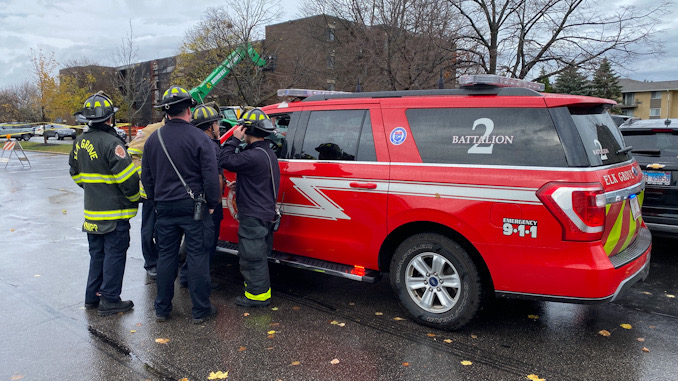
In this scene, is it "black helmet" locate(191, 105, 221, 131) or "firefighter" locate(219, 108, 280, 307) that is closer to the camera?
"firefighter" locate(219, 108, 280, 307)

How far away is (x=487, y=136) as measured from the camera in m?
3.88

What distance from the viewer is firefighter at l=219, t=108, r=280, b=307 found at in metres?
4.59

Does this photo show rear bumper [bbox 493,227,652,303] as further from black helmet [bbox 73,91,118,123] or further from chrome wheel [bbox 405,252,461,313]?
black helmet [bbox 73,91,118,123]

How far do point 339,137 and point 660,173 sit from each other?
12.7 ft

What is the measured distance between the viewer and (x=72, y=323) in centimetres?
445

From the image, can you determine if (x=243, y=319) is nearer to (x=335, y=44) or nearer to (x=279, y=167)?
(x=279, y=167)

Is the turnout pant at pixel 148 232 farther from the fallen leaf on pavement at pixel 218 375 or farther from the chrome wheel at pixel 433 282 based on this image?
the chrome wheel at pixel 433 282

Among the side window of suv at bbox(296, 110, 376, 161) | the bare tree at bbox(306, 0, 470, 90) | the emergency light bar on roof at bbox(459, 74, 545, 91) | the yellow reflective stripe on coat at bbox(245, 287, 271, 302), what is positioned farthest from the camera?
the bare tree at bbox(306, 0, 470, 90)

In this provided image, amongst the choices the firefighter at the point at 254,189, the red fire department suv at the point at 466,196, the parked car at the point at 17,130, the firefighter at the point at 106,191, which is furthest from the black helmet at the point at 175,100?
the parked car at the point at 17,130

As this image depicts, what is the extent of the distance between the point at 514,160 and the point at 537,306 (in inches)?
73.9

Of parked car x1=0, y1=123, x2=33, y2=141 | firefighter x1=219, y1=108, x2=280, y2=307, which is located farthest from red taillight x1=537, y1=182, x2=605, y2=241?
parked car x1=0, y1=123, x2=33, y2=141

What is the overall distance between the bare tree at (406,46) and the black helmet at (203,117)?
1156 cm

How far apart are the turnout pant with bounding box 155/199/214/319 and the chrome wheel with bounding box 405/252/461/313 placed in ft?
5.99

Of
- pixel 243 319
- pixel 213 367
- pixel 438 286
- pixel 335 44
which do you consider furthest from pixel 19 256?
pixel 335 44
